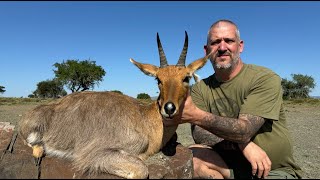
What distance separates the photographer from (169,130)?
293 inches

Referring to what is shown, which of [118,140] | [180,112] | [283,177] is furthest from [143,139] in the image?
[283,177]

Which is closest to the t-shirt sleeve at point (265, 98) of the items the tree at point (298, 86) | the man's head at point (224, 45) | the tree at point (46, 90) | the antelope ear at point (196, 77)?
the man's head at point (224, 45)

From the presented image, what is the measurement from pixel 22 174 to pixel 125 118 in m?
2.07

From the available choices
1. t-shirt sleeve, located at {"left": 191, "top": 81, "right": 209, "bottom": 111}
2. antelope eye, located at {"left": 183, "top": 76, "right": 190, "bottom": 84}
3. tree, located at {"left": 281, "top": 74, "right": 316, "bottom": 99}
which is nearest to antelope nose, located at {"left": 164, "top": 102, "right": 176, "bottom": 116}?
antelope eye, located at {"left": 183, "top": 76, "right": 190, "bottom": 84}

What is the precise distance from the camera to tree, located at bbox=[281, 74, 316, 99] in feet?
318

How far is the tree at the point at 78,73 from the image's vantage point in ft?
221

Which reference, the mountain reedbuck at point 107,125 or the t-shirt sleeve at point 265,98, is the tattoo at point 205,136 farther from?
the t-shirt sleeve at point 265,98

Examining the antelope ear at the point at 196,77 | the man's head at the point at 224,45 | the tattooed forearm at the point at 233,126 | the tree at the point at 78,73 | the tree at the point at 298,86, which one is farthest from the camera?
the tree at the point at 298,86

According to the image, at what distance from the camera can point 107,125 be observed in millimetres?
7121

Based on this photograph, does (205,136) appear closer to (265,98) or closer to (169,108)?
(265,98)

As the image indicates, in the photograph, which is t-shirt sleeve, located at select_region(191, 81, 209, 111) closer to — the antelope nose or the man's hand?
the man's hand

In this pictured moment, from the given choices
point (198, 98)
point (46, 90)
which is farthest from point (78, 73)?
point (198, 98)

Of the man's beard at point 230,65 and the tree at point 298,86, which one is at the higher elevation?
the tree at point 298,86

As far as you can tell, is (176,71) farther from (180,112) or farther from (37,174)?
(37,174)
